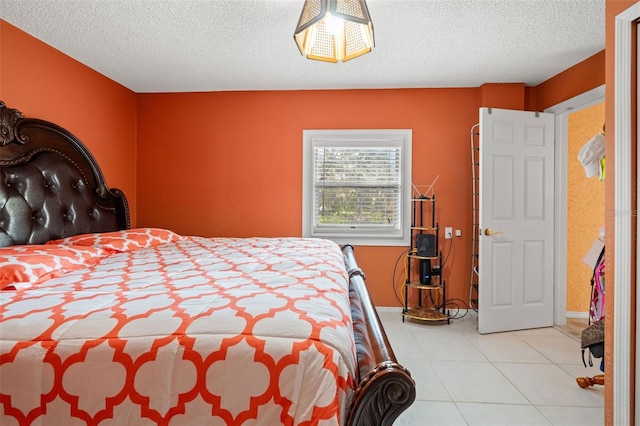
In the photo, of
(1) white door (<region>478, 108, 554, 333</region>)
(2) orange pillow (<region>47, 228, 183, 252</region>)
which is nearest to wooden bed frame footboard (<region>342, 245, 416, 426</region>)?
(2) orange pillow (<region>47, 228, 183, 252</region>)

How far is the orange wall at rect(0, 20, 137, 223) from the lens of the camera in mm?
2396

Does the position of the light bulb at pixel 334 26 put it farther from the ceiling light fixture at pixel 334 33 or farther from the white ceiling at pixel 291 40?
the white ceiling at pixel 291 40

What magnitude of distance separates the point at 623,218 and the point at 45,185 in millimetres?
3468

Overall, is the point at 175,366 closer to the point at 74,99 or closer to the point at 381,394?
the point at 381,394

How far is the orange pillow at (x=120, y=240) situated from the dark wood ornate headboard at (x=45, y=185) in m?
0.20

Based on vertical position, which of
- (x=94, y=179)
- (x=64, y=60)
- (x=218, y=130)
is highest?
(x=64, y=60)

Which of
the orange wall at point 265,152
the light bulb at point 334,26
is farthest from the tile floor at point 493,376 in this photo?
the light bulb at point 334,26

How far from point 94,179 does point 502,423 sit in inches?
137

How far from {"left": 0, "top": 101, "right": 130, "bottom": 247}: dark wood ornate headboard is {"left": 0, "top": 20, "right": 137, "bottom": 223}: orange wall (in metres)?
0.22

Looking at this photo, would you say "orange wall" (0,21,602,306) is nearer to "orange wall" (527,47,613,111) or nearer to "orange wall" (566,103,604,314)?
"orange wall" (527,47,613,111)

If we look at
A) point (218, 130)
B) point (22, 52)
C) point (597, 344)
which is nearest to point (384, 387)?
point (597, 344)

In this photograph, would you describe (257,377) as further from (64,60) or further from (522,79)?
(522,79)

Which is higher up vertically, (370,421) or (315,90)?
(315,90)

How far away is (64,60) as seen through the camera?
2836 millimetres
